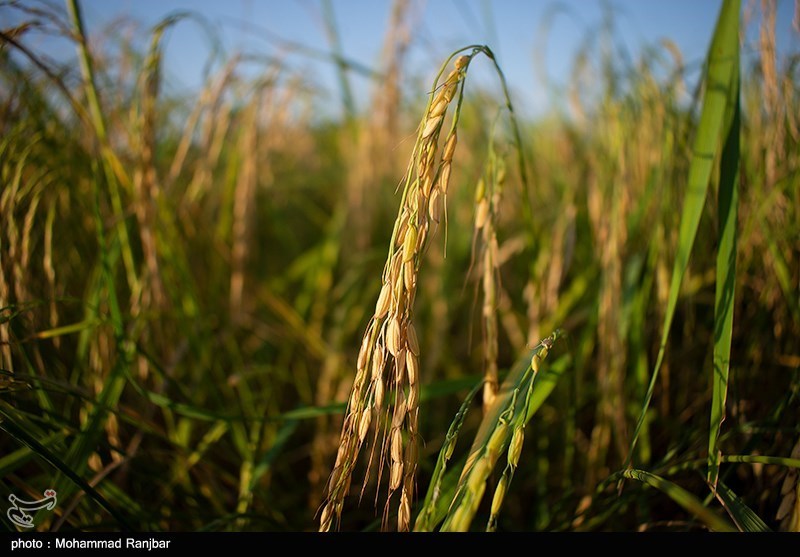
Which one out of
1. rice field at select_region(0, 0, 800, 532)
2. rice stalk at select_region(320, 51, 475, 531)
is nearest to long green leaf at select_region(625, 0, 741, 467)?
rice field at select_region(0, 0, 800, 532)

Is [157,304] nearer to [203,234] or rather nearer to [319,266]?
[203,234]

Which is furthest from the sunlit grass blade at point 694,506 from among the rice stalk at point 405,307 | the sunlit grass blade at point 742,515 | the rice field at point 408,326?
the rice stalk at point 405,307

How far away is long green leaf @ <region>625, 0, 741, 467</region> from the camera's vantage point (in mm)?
540

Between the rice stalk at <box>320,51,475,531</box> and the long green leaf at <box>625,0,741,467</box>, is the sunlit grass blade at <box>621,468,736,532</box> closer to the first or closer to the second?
the long green leaf at <box>625,0,741,467</box>

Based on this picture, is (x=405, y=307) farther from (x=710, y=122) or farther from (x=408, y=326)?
(x=710, y=122)

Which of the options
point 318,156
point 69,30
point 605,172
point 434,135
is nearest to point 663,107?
point 605,172

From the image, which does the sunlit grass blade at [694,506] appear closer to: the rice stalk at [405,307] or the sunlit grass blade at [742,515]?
the sunlit grass blade at [742,515]

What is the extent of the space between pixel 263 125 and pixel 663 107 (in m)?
1.10

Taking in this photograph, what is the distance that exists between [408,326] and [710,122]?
45 centimetres

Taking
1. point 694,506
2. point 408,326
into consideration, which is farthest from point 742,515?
point 408,326

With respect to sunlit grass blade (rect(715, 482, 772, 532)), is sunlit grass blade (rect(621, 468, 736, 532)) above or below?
above

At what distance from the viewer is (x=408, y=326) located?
1.40 feet

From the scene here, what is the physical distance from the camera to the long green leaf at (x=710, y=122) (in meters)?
0.54

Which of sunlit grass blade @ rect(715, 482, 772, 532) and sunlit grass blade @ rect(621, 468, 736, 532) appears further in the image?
sunlit grass blade @ rect(715, 482, 772, 532)
